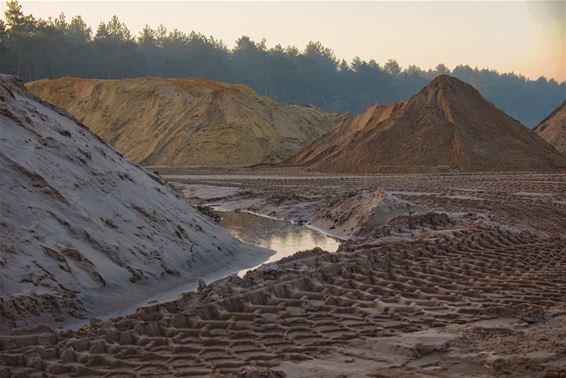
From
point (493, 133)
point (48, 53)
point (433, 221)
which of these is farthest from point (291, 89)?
point (433, 221)

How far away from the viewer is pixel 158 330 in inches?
164

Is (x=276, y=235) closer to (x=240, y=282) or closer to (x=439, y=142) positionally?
(x=240, y=282)

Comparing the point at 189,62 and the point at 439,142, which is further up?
the point at 189,62

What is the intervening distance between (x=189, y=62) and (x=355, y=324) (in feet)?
223

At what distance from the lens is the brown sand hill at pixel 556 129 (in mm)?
33531

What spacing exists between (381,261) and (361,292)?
1.03 meters

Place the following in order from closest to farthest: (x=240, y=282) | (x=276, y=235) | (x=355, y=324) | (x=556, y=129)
→ (x=355, y=324), (x=240, y=282), (x=276, y=235), (x=556, y=129)

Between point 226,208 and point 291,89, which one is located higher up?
point 291,89

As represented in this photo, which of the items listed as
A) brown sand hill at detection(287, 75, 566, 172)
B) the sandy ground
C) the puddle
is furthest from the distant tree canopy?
the sandy ground

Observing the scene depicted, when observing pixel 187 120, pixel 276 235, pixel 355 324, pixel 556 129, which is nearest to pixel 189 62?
pixel 187 120

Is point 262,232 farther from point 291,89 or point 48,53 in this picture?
point 291,89

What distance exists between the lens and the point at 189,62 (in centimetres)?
7006

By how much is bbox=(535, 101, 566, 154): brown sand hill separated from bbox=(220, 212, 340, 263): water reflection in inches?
958

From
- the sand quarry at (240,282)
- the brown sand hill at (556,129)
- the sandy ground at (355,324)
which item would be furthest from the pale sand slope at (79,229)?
the brown sand hill at (556,129)
